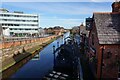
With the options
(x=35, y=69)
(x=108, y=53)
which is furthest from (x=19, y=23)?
(x=108, y=53)

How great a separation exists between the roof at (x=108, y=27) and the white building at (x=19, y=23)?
10121 centimetres

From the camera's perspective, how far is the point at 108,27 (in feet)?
67.5

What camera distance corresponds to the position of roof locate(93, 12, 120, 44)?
19438 millimetres

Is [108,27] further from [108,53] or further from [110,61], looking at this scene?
[110,61]

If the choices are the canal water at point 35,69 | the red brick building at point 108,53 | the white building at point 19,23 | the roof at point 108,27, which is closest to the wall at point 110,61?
the red brick building at point 108,53

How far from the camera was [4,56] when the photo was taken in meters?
37.4

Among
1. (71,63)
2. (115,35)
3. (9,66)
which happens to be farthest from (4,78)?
(115,35)

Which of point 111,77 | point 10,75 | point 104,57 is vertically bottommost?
point 10,75

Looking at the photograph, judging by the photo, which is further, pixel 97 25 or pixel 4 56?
pixel 4 56

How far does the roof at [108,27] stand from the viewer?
63.8 ft

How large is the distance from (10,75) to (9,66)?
4.32m

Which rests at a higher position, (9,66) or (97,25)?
(97,25)

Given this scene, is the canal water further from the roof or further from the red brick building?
the roof

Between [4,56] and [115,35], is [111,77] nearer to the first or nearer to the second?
[115,35]
